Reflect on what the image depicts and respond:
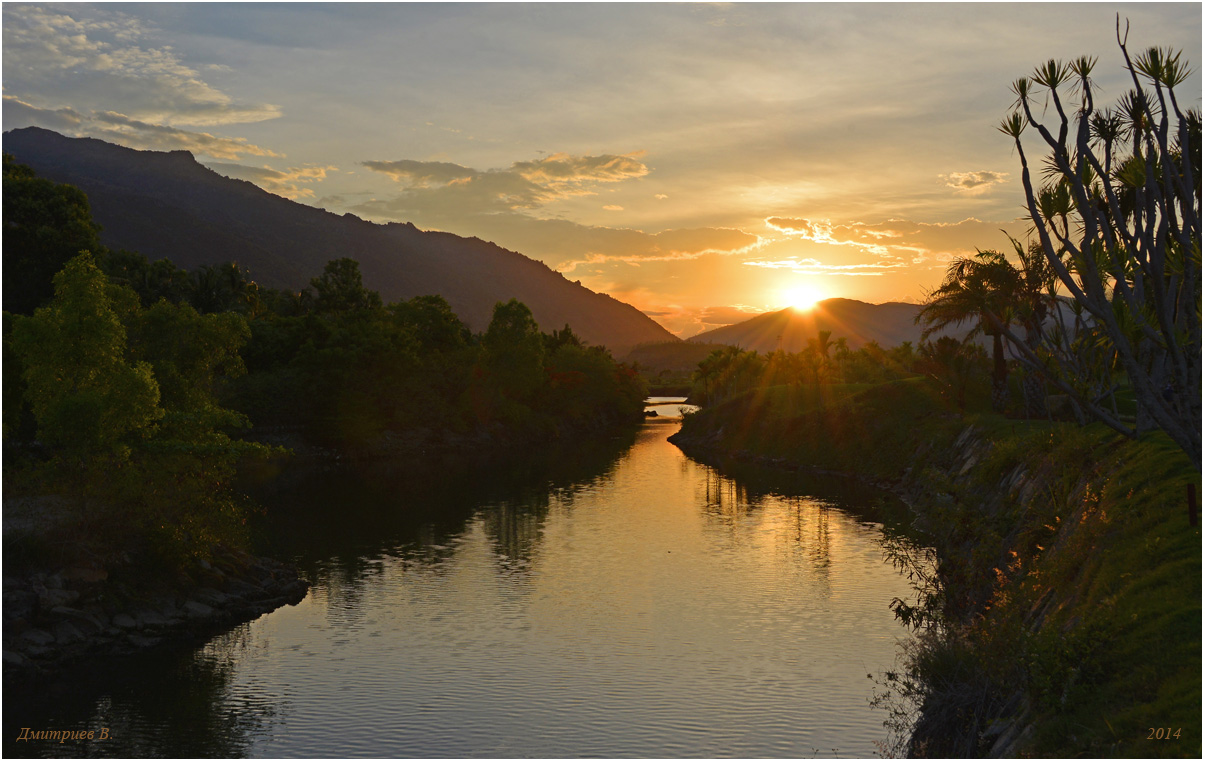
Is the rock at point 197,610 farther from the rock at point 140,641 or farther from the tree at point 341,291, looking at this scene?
the tree at point 341,291

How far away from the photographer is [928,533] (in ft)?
176

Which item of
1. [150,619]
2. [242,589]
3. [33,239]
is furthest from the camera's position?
[33,239]

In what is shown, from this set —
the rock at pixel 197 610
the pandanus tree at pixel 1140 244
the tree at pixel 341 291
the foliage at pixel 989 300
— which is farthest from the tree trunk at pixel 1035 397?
the tree at pixel 341 291

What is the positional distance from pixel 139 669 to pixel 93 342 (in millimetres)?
13027

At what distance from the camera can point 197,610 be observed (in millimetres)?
37438

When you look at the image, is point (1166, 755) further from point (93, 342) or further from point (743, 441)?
point (743, 441)

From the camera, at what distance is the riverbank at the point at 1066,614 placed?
16984 mm

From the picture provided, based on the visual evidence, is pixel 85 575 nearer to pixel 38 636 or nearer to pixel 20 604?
pixel 20 604

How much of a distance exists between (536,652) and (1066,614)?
18.7 metres

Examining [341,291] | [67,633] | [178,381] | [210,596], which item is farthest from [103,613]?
[341,291]

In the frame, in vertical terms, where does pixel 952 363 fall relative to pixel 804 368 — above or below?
above

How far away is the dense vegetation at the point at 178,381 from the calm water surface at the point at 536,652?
6747 millimetres

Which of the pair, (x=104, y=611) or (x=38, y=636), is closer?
(x=38, y=636)

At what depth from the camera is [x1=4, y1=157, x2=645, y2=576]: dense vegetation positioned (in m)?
35.4
